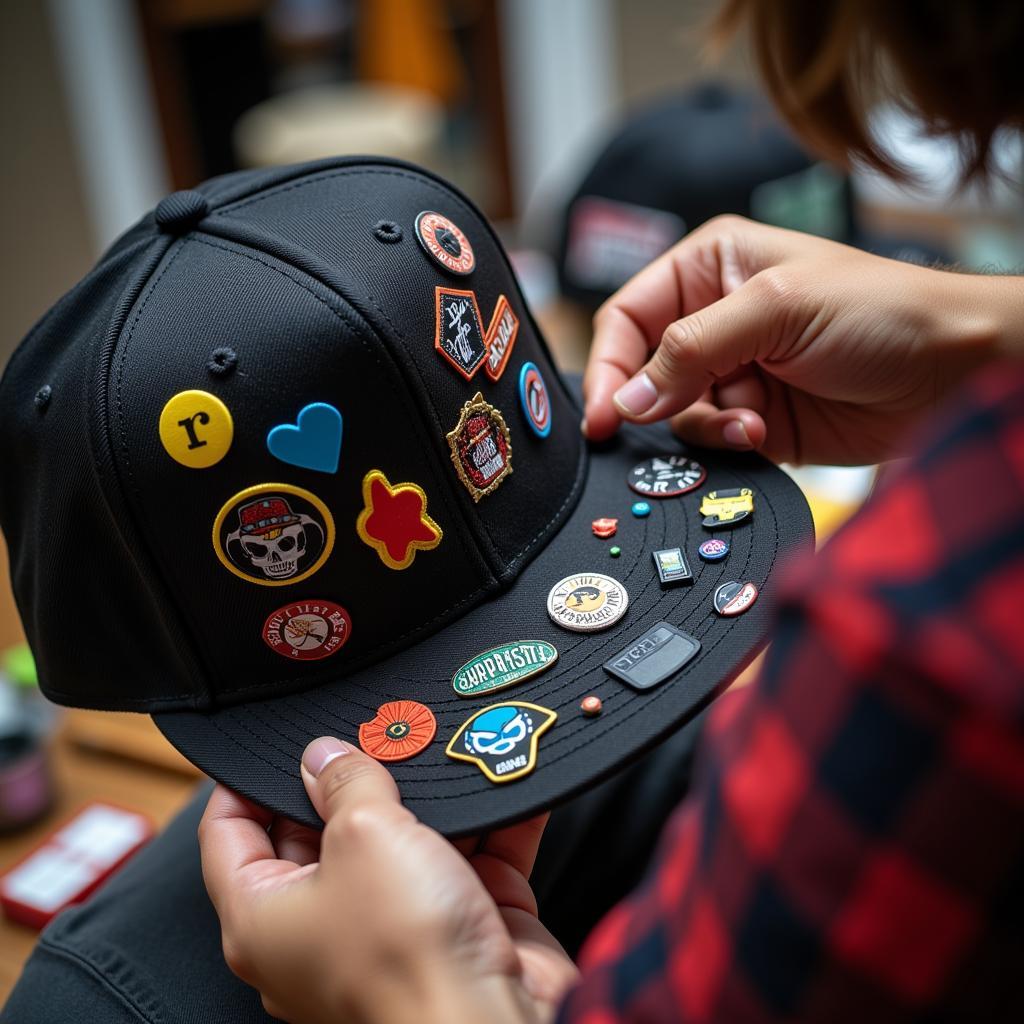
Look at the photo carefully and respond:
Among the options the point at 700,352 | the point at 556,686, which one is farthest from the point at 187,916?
the point at 700,352

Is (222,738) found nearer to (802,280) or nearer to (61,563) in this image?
(61,563)

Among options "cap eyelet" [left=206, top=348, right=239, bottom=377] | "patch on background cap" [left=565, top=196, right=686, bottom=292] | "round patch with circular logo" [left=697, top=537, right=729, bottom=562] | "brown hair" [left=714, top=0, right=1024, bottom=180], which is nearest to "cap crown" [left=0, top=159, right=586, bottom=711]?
"cap eyelet" [left=206, top=348, right=239, bottom=377]

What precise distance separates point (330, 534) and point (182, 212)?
21 cm

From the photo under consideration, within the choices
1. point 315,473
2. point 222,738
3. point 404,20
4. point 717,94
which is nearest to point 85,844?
point 222,738

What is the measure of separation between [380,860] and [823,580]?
25 centimetres

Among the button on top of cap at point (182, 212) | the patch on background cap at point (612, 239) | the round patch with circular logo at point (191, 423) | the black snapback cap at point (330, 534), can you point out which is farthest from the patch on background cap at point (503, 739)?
the patch on background cap at point (612, 239)

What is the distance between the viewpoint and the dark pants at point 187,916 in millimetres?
550

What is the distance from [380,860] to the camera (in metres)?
0.43

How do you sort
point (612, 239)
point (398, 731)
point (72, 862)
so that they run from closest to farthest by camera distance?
1. point (398, 731)
2. point (72, 862)
3. point (612, 239)

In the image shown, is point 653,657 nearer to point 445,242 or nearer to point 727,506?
point 727,506

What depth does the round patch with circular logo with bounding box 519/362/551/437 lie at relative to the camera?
2.10 feet

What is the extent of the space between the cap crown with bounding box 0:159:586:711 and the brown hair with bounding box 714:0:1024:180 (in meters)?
0.22

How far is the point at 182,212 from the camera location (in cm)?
57

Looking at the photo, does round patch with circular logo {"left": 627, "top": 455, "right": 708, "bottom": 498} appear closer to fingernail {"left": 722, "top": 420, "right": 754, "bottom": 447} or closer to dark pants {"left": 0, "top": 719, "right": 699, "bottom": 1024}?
fingernail {"left": 722, "top": 420, "right": 754, "bottom": 447}
